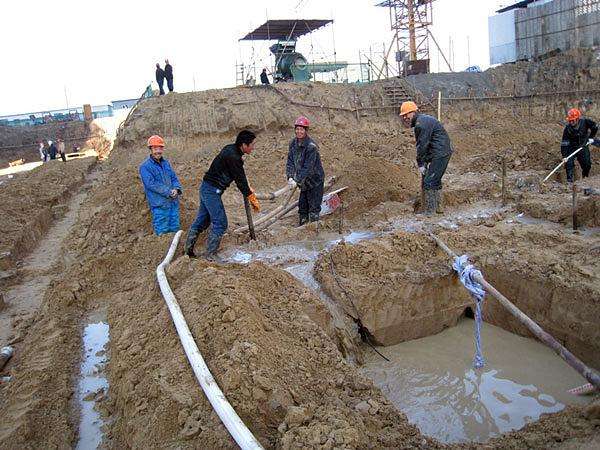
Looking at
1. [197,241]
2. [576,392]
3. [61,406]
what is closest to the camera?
[61,406]

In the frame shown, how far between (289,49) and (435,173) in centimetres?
1463

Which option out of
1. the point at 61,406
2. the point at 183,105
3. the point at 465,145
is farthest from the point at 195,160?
the point at 61,406

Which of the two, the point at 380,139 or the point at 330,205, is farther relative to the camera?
the point at 380,139

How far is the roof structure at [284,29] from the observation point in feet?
60.4

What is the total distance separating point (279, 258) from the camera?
5.67 meters

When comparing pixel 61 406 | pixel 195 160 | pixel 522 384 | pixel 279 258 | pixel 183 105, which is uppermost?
pixel 183 105

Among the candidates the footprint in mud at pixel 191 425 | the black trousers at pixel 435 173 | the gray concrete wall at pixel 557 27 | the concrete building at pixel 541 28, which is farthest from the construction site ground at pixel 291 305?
the concrete building at pixel 541 28

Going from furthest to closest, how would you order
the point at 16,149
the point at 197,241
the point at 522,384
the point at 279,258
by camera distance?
1. the point at 16,149
2. the point at 197,241
3. the point at 279,258
4. the point at 522,384

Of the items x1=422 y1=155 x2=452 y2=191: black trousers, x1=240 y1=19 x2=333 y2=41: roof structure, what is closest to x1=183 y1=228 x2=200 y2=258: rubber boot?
x1=422 y1=155 x2=452 y2=191: black trousers

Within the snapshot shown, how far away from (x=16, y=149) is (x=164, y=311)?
25899 mm

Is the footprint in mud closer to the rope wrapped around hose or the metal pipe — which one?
the metal pipe

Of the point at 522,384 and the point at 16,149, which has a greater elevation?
the point at 16,149

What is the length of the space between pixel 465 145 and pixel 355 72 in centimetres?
908

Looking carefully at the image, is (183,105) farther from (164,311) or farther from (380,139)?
(164,311)
